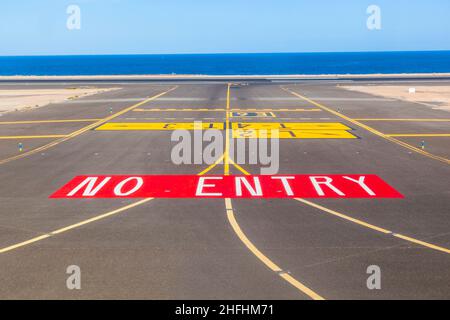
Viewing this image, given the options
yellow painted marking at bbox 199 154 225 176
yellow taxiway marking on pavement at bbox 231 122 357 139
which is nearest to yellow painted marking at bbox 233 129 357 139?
yellow taxiway marking on pavement at bbox 231 122 357 139

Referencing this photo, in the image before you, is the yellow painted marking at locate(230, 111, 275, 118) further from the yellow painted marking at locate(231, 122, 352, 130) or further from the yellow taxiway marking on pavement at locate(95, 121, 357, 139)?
the yellow painted marking at locate(231, 122, 352, 130)

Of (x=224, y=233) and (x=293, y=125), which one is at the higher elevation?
(x=293, y=125)

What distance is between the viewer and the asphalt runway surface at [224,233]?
11.6 meters

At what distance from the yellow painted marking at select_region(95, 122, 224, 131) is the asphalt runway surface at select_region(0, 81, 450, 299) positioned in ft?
23.6

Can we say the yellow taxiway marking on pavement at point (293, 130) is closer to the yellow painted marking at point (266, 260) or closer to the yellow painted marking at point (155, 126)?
the yellow painted marking at point (155, 126)

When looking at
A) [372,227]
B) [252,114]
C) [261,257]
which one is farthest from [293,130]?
[261,257]

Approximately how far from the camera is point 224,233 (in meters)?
15.3

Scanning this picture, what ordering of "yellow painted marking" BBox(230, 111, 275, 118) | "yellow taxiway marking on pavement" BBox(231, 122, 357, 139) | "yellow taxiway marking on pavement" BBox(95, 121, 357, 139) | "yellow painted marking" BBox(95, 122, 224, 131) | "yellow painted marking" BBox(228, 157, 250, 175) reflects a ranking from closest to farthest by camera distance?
"yellow painted marking" BBox(228, 157, 250, 175) → "yellow taxiway marking on pavement" BBox(231, 122, 357, 139) → "yellow taxiway marking on pavement" BBox(95, 121, 357, 139) → "yellow painted marking" BBox(95, 122, 224, 131) → "yellow painted marking" BBox(230, 111, 275, 118)

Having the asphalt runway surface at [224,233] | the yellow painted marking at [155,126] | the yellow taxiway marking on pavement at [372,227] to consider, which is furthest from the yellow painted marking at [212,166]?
the yellow painted marking at [155,126]

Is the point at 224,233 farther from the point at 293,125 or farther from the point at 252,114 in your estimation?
the point at 252,114

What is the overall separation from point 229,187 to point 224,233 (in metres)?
5.68

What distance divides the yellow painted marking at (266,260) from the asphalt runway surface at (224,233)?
0.04 metres

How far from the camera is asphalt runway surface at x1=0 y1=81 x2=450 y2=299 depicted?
1157 centimetres

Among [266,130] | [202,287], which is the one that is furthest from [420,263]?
[266,130]
